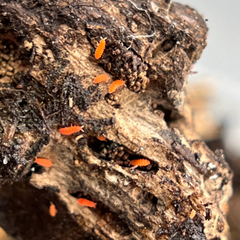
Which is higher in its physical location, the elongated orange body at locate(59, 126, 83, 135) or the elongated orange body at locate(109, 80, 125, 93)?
the elongated orange body at locate(109, 80, 125, 93)

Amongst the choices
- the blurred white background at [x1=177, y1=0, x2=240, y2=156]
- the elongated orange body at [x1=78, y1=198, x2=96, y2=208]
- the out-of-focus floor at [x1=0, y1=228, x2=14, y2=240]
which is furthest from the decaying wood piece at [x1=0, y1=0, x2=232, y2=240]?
the blurred white background at [x1=177, y1=0, x2=240, y2=156]

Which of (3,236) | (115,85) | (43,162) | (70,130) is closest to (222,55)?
(115,85)

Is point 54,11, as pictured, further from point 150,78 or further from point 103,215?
point 103,215

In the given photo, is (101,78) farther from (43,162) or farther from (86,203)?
(86,203)

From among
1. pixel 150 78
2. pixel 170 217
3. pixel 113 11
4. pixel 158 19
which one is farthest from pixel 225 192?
pixel 113 11

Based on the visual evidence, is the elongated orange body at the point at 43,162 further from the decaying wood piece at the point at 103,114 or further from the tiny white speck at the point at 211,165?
the tiny white speck at the point at 211,165

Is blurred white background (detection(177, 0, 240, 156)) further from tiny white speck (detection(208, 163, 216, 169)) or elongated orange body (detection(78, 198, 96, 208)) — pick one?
elongated orange body (detection(78, 198, 96, 208))
